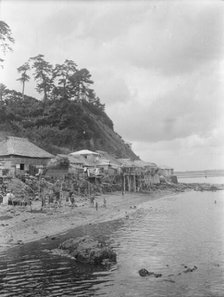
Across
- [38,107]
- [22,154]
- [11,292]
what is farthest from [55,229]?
[38,107]

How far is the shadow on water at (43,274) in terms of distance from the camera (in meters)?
15.0

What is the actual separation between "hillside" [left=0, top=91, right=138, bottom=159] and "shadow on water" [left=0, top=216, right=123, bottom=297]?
5122 cm

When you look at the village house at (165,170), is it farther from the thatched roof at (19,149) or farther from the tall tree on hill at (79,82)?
the thatched roof at (19,149)

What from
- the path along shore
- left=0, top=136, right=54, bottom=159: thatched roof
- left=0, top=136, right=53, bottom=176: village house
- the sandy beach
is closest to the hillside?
left=0, top=136, right=54, bottom=159: thatched roof

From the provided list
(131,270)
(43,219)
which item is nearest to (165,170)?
(43,219)

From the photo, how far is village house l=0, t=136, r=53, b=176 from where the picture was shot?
50.0 metres

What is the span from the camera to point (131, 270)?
719 inches

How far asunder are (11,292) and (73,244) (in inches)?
293

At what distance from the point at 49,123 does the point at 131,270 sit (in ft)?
208

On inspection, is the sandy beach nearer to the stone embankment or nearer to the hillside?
the stone embankment

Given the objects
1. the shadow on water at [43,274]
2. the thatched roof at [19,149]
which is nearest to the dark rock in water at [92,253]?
the shadow on water at [43,274]

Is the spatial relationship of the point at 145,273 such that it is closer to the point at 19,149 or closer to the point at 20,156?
the point at 20,156

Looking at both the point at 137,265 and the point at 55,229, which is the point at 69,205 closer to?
the point at 55,229

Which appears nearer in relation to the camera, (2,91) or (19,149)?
(19,149)
